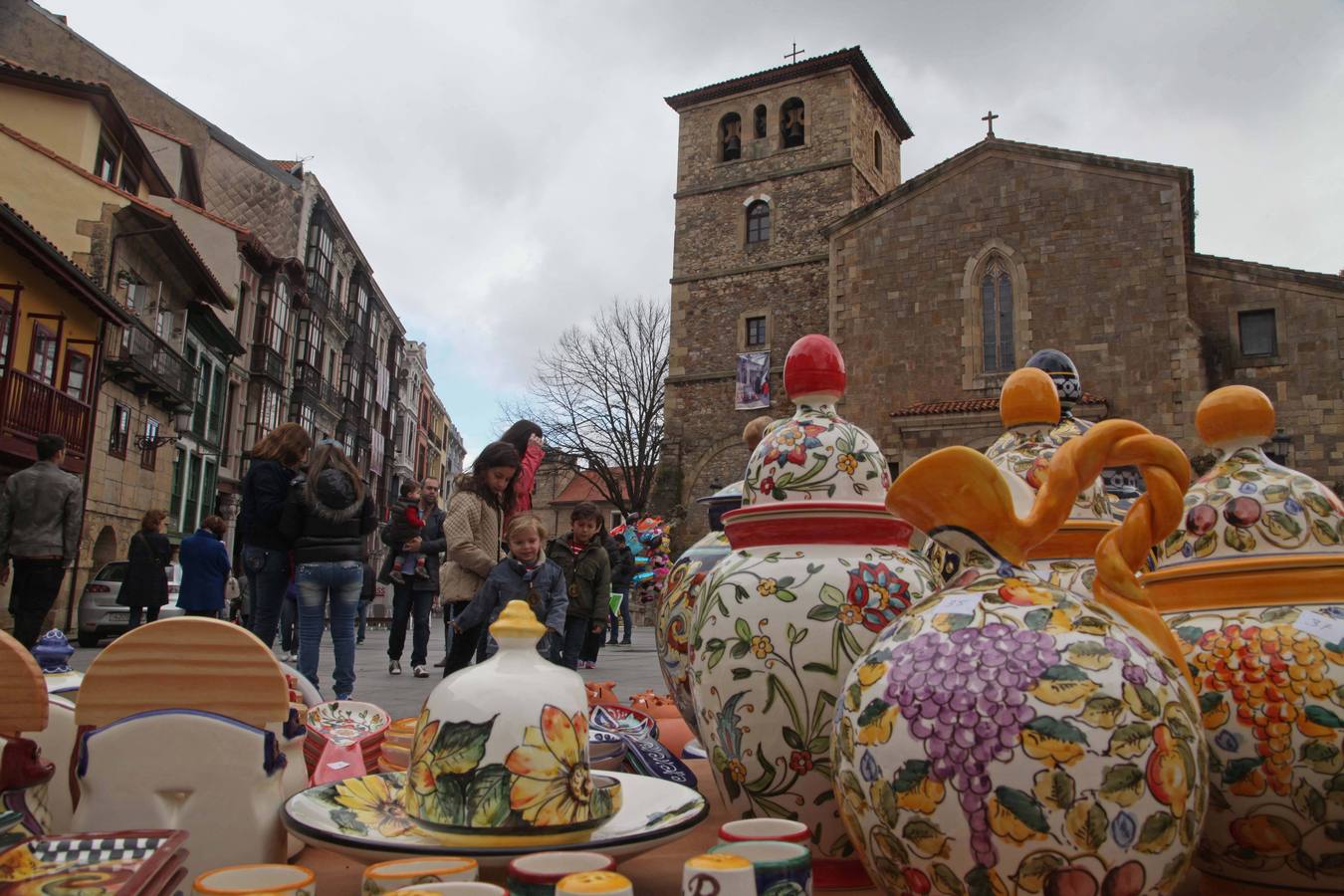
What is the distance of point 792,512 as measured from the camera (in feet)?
4.53

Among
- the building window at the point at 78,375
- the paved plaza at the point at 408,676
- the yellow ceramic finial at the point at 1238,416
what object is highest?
the building window at the point at 78,375

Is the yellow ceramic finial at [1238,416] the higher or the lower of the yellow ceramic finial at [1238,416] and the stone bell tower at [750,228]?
the lower

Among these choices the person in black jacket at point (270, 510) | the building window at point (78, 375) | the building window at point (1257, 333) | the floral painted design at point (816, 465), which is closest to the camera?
the floral painted design at point (816, 465)

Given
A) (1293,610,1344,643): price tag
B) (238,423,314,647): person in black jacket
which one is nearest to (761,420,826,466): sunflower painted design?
(1293,610,1344,643): price tag

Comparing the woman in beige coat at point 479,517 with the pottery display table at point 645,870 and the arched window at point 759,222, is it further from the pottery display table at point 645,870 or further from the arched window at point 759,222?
the arched window at point 759,222

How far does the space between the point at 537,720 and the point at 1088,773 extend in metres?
0.61

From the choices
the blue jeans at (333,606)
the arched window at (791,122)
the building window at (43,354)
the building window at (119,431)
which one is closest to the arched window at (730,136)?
the arched window at (791,122)

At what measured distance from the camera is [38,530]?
20.1ft

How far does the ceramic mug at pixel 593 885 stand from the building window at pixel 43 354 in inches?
621

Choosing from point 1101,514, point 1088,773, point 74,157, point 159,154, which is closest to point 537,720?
point 1088,773

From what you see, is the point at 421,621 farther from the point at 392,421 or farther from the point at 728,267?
the point at 392,421

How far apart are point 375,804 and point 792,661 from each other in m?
0.61

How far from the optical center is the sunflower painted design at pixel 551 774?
1.06 m

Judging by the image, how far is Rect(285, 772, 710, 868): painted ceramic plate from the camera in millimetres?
1013
